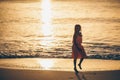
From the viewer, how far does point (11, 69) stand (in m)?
12.6

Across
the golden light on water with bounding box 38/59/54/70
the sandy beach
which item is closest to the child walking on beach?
the sandy beach

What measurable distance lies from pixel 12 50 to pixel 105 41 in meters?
6.45

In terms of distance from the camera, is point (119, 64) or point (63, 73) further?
point (119, 64)

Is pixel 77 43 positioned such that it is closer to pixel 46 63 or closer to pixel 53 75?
pixel 53 75

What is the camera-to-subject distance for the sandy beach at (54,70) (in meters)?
11.6

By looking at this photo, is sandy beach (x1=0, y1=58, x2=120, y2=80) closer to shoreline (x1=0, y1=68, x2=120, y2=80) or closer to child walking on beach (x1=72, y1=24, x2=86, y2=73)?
shoreline (x1=0, y1=68, x2=120, y2=80)

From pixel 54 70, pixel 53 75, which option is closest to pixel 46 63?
pixel 54 70

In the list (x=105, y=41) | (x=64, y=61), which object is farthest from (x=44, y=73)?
(x=105, y=41)

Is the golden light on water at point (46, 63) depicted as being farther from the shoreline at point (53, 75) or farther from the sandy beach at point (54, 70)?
the shoreline at point (53, 75)

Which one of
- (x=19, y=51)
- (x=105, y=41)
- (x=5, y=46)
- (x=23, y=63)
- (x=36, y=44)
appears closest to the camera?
(x=23, y=63)

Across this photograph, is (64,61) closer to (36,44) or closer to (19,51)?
(19,51)

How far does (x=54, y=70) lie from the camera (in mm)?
12555

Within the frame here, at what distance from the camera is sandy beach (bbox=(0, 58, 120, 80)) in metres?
11.6

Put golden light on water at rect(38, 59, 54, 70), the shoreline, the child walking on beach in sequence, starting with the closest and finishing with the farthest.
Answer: the shoreline → the child walking on beach → golden light on water at rect(38, 59, 54, 70)
